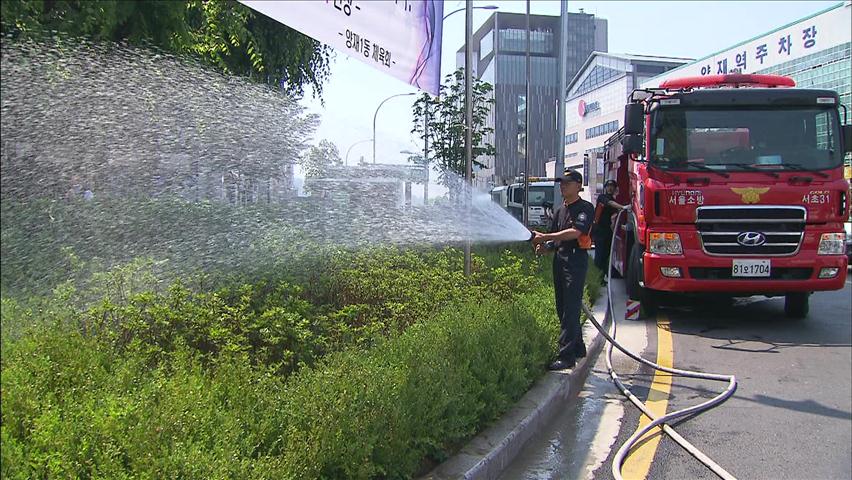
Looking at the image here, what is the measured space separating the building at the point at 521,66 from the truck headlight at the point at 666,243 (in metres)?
4.38

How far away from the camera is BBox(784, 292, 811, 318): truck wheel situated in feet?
29.4

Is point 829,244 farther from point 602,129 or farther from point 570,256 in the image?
point 602,129

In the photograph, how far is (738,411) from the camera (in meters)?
5.38

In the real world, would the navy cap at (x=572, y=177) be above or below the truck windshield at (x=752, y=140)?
below

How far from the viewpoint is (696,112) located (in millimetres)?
8414

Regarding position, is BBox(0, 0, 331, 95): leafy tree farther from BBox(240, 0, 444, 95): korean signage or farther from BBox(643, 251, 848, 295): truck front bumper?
BBox(643, 251, 848, 295): truck front bumper

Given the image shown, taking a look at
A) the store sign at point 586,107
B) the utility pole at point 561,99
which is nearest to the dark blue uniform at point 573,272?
the utility pole at point 561,99

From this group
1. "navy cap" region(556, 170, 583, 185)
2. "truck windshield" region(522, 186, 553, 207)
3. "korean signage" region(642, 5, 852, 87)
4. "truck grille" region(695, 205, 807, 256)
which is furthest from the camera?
"truck windshield" region(522, 186, 553, 207)

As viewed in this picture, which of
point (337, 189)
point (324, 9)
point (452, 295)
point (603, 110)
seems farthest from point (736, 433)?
point (603, 110)

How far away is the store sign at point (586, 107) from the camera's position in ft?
50.0

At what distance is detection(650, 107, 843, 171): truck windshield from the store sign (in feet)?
22.2

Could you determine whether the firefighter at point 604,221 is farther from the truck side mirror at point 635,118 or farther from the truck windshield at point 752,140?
the truck windshield at point 752,140

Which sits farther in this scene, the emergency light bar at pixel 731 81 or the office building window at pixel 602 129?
the office building window at pixel 602 129

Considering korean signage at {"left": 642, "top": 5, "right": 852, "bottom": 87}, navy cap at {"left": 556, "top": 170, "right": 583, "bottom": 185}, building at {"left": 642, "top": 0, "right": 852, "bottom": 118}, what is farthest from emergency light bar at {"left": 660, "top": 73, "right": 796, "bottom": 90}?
building at {"left": 642, "top": 0, "right": 852, "bottom": 118}
